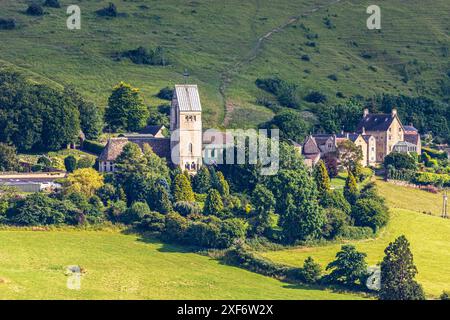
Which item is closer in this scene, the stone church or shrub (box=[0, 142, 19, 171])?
the stone church

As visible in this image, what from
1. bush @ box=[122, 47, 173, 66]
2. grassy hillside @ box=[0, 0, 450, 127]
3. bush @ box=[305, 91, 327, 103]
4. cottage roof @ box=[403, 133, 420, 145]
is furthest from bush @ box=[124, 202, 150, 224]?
bush @ box=[122, 47, 173, 66]

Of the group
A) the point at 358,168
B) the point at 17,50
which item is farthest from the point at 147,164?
the point at 17,50

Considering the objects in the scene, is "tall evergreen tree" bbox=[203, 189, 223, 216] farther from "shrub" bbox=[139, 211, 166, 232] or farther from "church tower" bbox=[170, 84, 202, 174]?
"church tower" bbox=[170, 84, 202, 174]

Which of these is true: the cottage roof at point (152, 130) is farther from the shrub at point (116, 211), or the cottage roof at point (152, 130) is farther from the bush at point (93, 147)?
the shrub at point (116, 211)

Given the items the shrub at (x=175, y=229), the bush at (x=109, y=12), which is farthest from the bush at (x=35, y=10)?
the shrub at (x=175, y=229)

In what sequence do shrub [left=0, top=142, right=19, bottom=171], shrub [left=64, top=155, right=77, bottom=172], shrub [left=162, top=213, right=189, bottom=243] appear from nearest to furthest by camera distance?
shrub [left=162, top=213, right=189, bottom=243] → shrub [left=0, top=142, right=19, bottom=171] → shrub [left=64, top=155, right=77, bottom=172]

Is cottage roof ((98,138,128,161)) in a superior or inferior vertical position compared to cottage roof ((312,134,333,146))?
inferior
